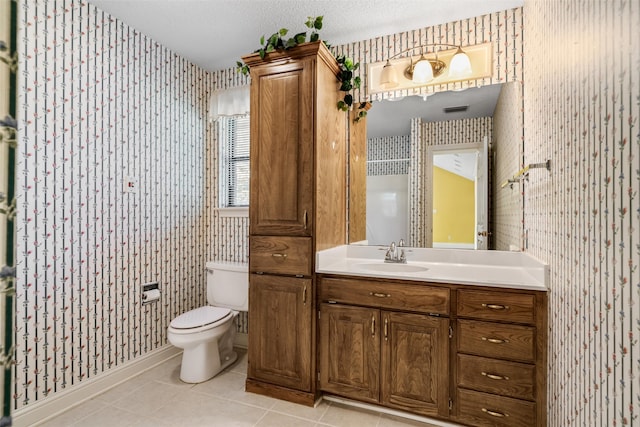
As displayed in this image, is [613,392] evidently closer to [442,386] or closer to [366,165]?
[442,386]

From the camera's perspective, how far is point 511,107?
83.4 inches

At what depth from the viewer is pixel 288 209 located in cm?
212

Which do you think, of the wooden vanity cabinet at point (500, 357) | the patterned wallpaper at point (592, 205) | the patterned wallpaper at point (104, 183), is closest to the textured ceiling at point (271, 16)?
the patterned wallpaper at point (104, 183)

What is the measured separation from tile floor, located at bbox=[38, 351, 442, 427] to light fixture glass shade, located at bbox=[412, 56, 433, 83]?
2182mm

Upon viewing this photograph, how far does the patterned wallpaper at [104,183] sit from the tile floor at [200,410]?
0.73ft

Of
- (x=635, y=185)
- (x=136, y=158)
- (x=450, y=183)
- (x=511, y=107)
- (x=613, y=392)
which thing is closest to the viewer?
(x=635, y=185)

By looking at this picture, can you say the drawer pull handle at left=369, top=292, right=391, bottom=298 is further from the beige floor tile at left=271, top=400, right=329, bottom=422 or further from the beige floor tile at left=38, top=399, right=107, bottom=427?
the beige floor tile at left=38, top=399, right=107, bottom=427

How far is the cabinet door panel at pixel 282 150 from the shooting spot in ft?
6.80

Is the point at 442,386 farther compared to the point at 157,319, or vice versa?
the point at 157,319

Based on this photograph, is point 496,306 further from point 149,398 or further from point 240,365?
point 149,398

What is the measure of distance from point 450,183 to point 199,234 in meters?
2.23

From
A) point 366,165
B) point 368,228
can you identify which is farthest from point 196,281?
point 366,165

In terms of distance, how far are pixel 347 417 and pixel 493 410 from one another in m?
0.80

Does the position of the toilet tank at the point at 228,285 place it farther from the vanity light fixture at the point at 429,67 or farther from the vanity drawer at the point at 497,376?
the vanity light fixture at the point at 429,67
